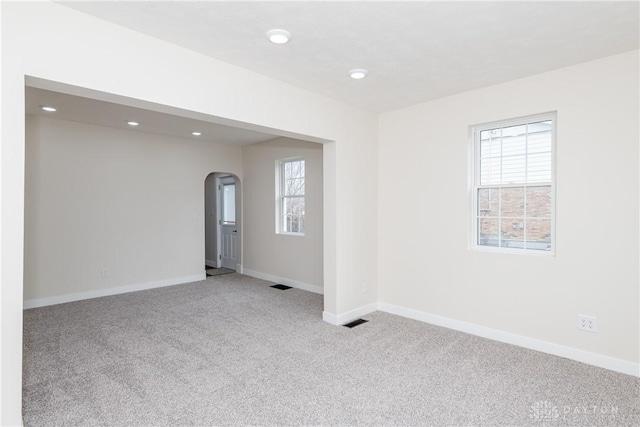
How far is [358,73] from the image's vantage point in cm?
310

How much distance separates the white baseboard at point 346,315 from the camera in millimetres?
3938

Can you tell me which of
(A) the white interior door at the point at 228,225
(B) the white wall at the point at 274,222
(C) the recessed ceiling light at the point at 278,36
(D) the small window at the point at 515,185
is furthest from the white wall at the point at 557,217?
(A) the white interior door at the point at 228,225

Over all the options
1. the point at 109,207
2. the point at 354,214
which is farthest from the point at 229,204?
the point at 354,214

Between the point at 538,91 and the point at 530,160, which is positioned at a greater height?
the point at 538,91

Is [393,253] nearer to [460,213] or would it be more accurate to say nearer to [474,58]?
[460,213]

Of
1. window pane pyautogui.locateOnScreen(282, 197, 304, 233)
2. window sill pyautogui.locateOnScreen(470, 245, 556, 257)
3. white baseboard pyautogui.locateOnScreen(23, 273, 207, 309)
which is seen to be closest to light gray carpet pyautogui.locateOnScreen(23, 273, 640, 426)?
white baseboard pyautogui.locateOnScreen(23, 273, 207, 309)

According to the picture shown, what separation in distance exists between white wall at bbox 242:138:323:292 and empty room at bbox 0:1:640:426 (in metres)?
0.10

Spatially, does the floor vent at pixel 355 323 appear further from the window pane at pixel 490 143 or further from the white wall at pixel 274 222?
the window pane at pixel 490 143

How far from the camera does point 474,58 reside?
9.27ft

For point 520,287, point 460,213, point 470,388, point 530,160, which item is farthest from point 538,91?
point 470,388

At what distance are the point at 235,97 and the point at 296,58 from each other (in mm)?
614

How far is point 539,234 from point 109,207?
550cm

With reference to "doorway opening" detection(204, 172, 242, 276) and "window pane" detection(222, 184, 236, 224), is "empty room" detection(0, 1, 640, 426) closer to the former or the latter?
"doorway opening" detection(204, 172, 242, 276)

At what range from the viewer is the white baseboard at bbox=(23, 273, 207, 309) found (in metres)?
4.60
